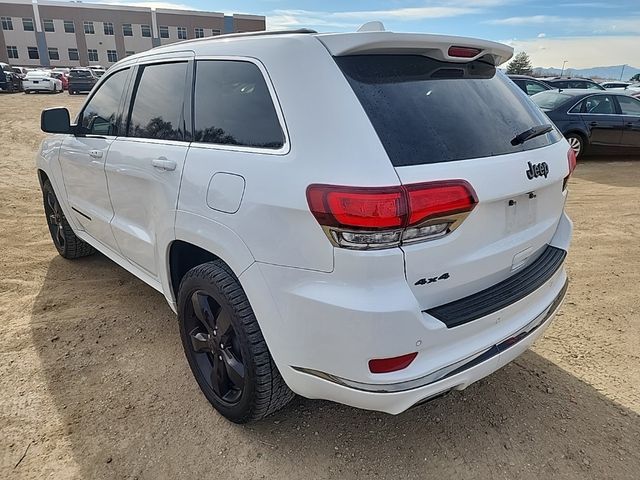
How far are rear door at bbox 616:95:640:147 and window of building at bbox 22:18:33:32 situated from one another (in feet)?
253

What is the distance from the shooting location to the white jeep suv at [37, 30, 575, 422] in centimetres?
172

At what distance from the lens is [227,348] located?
94.4 inches

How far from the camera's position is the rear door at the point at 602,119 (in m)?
9.89

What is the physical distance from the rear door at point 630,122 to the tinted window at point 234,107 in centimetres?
1048

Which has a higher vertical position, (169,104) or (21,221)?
(169,104)

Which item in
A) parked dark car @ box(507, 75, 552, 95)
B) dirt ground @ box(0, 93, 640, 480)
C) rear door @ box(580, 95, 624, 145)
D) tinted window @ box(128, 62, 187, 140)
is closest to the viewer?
dirt ground @ box(0, 93, 640, 480)

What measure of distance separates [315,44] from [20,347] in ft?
9.07

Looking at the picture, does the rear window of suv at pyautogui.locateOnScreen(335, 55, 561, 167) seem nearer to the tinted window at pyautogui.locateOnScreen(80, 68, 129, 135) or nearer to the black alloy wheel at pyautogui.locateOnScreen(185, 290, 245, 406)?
the black alloy wheel at pyautogui.locateOnScreen(185, 290, 245, 406)

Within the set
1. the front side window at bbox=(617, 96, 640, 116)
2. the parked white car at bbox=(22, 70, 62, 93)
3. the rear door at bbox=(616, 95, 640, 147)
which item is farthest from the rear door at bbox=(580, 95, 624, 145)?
the parked white car at bbox=(22, 70, 62, 93)

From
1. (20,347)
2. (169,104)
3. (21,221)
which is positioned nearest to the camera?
(169,104)

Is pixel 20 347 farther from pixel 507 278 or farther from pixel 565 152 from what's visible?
pixel 565 152

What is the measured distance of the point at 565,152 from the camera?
2459mm

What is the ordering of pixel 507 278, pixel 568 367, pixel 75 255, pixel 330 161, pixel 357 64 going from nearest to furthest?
pixel 330 161
pixel 357 64
pixel 507 278
pixel 568 367
pixel 75 255

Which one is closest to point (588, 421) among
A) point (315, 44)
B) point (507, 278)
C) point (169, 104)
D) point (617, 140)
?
point (507, 278)
